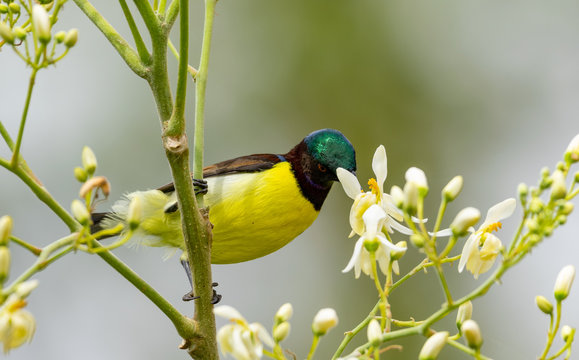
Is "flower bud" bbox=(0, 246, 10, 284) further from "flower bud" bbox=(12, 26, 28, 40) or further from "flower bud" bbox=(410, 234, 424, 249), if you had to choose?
"flower bud" bbox=(410, 234, 424, 249)

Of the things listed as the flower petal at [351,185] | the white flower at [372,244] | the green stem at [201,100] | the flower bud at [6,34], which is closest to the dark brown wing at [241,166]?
the green stem at [201,100]

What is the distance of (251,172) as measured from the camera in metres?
4.64

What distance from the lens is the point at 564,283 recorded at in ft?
6.51

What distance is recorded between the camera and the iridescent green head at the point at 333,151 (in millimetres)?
4789

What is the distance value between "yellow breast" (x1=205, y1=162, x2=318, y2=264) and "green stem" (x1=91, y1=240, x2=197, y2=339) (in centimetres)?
199

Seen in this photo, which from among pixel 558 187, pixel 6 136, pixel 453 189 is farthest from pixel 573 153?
pixel 6 136

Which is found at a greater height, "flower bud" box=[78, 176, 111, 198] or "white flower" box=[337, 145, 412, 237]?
"flower bud" box=[78, 176, 111, 198]

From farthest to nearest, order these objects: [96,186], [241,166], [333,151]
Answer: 1. [333,151]
2. [241,166]
3. [96,186]

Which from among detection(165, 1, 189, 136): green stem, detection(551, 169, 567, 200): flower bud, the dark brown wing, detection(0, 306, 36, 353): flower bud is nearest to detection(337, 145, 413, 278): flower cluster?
detection(551, 169, 567, 200): flower bud

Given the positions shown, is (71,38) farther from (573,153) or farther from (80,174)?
(573,153)

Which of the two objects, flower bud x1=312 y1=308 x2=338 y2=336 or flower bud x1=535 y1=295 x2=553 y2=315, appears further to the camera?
flower bud x1=535 y1=295 x2=553 y2=315

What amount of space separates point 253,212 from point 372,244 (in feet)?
7.73

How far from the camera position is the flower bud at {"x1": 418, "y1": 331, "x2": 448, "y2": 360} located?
1782mm

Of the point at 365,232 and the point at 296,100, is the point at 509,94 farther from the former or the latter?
the point at 365,232
